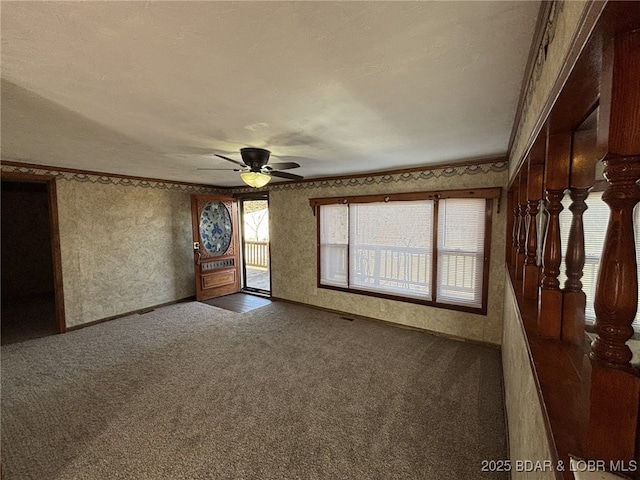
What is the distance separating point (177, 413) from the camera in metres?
2.22

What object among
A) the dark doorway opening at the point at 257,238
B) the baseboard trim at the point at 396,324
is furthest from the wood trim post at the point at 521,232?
the dark doorway opening at the point at 257,238

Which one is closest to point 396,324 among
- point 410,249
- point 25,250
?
point 410,249

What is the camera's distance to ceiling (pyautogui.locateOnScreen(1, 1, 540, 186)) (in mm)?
992

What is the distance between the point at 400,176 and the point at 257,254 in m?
5.67

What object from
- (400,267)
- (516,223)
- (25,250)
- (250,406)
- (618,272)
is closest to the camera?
(618,272)

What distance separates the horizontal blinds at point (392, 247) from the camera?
3.79m

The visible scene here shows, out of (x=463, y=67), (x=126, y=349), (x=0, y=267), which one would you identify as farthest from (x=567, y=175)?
(x=0, y=267)

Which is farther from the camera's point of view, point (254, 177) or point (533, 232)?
point (254, 177)

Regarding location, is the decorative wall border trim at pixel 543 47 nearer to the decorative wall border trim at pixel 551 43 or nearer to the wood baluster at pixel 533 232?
the decorative wall border trim at pixel 551 43

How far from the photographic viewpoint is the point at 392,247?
4055mm

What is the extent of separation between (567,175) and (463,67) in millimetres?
694

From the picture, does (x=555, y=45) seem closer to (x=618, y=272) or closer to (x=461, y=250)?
(x=618, y=272)

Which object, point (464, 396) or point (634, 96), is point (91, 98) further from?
point (464, 396)

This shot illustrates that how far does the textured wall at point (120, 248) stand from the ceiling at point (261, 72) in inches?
68.4
